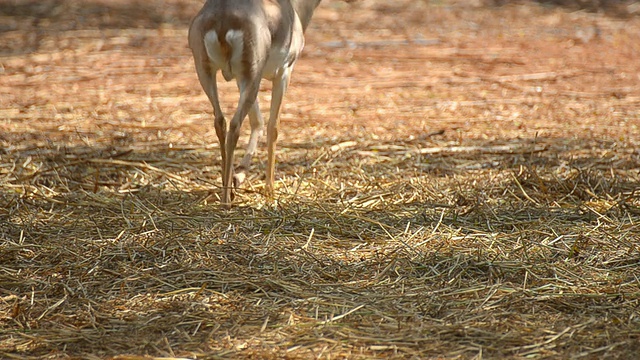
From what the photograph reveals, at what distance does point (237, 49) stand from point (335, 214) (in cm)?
125

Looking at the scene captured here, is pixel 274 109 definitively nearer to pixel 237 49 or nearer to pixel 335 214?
pixel 237 49

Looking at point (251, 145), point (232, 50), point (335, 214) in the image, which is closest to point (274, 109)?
point (251, 145)

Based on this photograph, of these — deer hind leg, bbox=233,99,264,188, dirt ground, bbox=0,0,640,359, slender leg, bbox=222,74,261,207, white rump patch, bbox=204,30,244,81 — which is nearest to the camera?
dirt ground, bbox=0,0,640,359

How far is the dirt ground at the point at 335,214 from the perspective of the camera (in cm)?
389

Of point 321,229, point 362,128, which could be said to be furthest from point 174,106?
point 321,229

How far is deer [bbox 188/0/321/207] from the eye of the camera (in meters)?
5.65

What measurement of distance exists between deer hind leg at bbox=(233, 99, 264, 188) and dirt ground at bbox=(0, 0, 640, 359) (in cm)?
17

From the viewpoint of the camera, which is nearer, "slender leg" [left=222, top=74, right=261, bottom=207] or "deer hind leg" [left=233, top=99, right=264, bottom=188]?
"slender leg" [left=222, top=74, right=261, bottom=207]

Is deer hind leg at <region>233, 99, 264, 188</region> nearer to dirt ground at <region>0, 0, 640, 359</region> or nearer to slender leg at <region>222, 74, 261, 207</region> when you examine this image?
dirt ground at <region>0, 0, 640, 359</region>

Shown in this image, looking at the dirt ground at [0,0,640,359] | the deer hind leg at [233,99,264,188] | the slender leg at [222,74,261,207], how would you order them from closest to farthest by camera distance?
the dirt ground at [0,0,640,359] → the slender leg at [222,74,261,207] → the deer hind leg at [233,99,264,188]

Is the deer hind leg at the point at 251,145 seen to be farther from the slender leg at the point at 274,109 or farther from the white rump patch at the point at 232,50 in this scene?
the white rump patch at the point at 232,50

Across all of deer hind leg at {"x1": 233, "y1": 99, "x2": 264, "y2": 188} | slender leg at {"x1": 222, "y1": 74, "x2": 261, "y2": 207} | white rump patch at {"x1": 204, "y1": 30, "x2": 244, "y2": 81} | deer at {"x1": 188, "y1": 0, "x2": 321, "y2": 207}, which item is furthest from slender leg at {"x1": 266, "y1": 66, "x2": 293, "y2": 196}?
white rump patch at {"x1": 204, "y1": 30, "x2": 244, "y2": 81}

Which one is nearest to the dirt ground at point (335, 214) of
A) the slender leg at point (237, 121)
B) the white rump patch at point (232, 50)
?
the slender leg at point (237, 121)

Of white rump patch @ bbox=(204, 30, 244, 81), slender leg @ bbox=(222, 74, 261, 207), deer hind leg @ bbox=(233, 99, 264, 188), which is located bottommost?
deer hind leg @ bbox=(233, 99, 264, 188)
